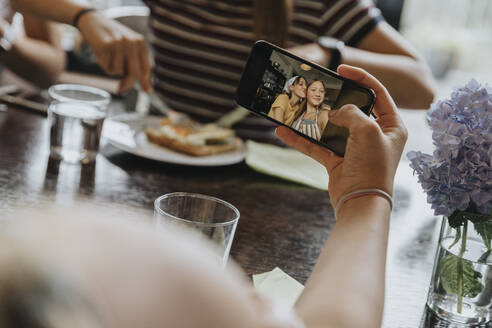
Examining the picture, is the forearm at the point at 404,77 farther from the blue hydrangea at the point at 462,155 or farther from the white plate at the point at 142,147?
the blue hydrangea at the point at 462,155

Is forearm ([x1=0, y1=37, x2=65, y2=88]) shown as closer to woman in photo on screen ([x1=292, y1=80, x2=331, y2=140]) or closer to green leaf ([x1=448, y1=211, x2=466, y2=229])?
woman in photo on screen ([x1=292, y1=80, x2=331, y2=140])

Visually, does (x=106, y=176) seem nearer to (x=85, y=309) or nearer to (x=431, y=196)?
(x=431, y=196)

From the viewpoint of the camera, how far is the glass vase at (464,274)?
0.63 m

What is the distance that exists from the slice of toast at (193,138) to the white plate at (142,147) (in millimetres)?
11

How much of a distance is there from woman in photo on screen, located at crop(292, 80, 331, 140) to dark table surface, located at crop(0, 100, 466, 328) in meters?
0.18

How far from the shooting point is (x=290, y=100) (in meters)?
0.74

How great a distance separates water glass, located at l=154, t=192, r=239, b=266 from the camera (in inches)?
23.5

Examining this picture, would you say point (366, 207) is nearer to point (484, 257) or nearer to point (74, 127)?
point (484, 257)

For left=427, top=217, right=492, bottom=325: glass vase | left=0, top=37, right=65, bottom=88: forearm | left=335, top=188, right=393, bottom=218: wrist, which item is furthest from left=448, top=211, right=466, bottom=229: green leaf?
left=0, top=37, right=65, bottom=88: forearm

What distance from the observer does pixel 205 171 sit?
1098 mm

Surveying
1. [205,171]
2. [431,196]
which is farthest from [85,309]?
[205,171]

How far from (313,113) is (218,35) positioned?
82cm

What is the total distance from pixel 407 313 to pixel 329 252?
0.22 meters

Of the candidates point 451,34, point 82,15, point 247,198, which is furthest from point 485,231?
point 451,34
